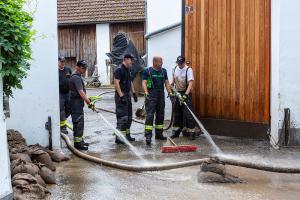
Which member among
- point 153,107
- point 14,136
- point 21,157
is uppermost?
point 153,107

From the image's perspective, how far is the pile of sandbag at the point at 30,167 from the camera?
6184mm

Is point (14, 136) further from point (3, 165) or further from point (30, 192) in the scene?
point (3, 165)

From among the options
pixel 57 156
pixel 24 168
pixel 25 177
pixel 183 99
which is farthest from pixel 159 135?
pixel 25 177

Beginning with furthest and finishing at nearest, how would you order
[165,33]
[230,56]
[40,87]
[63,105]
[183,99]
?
1. [165,33]
2. [63,105]
3. [230,56]
4. [183,99]
5. [40,87]

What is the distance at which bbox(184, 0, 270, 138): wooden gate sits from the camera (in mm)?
10312

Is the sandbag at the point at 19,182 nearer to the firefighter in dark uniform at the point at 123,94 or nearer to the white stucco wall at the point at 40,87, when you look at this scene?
the white stucco wall at the point at 40,87

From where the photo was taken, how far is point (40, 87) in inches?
349

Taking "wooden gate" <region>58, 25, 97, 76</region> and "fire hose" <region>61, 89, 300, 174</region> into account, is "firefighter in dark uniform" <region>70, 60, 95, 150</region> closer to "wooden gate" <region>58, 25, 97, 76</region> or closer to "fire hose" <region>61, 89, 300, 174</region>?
"fire hose" <region>61, 89, 300, 174</region>

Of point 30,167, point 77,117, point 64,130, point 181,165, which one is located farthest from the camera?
point 64,130

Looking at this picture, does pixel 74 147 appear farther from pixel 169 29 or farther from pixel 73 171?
pixel 169 29

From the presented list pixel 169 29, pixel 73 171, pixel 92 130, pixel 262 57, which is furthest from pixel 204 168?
pixel 169 29

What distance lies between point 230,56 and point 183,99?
4.59 ft

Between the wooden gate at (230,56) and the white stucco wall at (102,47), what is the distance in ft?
70.1

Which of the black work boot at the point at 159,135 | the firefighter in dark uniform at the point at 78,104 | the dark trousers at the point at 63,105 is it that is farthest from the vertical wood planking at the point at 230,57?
the firefighter in dark uniform at the point at 78,104
